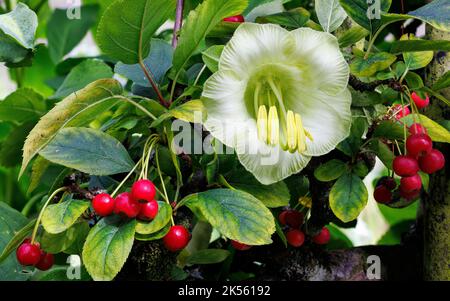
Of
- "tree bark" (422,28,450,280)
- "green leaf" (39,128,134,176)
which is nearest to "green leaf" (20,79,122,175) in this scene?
"green leaf" (39,128,134,176)

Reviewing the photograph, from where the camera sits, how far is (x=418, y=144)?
1.81 ft

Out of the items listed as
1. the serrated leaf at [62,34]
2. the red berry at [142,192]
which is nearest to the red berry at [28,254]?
the red berry at [142,192]

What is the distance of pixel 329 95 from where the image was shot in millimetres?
558

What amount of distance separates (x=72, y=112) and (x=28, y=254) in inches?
5.0

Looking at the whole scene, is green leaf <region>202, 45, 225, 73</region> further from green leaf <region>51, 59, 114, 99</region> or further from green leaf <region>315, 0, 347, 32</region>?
green leaf <region>51, 59, 114, 99</region>

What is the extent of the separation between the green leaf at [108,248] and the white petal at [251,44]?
0.16 metres

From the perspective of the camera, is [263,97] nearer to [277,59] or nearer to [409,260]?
[277,59]

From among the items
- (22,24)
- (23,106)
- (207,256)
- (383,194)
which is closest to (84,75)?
(23,106)

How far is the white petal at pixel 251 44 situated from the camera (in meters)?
0.52

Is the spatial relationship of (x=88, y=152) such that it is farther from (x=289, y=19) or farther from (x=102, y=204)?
(x=289, y=19)

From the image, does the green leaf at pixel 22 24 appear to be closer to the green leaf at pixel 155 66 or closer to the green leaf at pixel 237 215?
the green leaf at pixel 155 66

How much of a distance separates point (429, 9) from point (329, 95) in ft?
0.41

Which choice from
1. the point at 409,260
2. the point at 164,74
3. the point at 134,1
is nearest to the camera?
the point at 134,1

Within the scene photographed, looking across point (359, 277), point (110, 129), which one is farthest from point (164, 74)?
point (359, 277)
